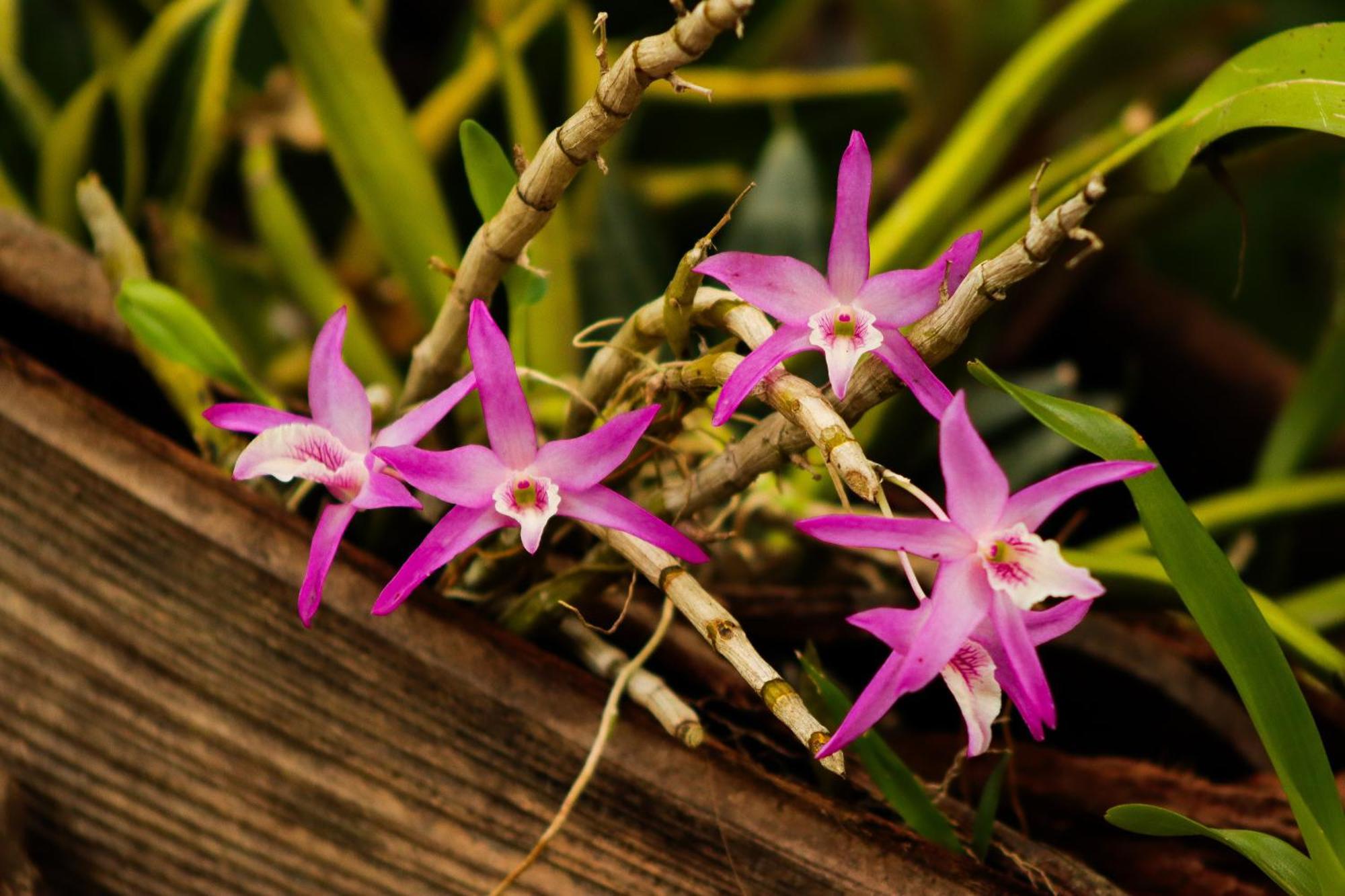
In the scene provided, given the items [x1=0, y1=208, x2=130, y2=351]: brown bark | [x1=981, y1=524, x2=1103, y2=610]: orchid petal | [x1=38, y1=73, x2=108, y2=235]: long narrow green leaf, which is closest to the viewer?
[x1=981, y1=524, x2=1103, y2=610]: orchid petal

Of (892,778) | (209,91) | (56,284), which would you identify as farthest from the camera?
(209,91)

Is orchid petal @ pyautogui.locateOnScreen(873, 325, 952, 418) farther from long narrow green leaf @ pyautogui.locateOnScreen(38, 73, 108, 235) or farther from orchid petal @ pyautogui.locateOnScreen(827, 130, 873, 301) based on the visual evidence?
long narrow green leaf @ pyautogui.locateOnScreen(38, 73, 108, 235)

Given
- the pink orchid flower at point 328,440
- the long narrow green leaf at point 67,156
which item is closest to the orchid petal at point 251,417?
the pink orchid flower at point 328,440

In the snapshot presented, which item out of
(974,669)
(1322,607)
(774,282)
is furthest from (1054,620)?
(1322,607)

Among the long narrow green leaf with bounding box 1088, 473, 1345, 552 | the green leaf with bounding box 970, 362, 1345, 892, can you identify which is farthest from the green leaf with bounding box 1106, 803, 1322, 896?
the long narrow green leaf with bounding box 1088, 473, 1345, 552

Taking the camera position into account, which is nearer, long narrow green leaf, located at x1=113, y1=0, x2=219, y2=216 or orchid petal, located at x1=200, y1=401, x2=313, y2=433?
orchid petal, located at x1=200, y1=401, x2=313, y2=433

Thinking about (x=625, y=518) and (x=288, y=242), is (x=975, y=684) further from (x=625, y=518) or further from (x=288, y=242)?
(x=288, y=242)
